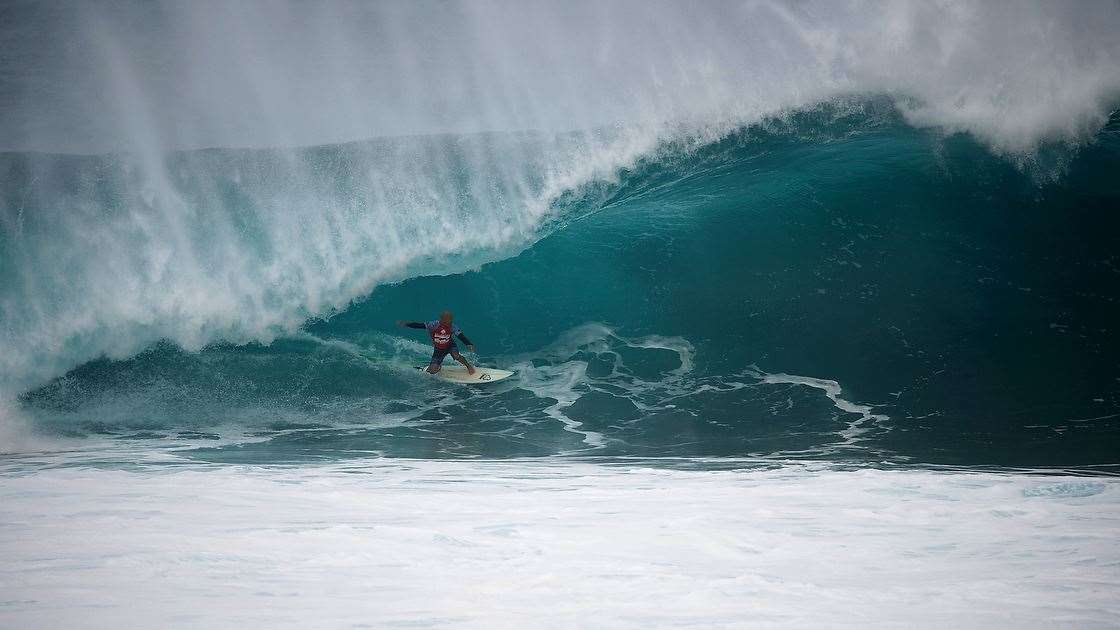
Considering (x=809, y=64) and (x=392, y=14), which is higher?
(x=392, y=14)

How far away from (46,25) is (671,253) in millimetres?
13004

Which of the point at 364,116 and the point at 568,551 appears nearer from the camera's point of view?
the point at 568,551

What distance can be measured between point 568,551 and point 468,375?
5459 mm

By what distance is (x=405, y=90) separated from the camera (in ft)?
47.5

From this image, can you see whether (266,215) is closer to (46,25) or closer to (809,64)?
(46,25)

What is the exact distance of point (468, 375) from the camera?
9.15 m

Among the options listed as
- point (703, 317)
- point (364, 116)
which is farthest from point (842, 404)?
point (364, 116)

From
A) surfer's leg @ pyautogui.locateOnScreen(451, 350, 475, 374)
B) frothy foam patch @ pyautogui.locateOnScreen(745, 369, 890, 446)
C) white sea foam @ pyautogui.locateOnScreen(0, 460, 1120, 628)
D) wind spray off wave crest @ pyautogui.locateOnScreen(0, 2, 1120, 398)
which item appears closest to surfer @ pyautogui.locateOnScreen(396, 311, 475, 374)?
surfer's leg @ pyautogui.locateOnScreen(451, 350, 475, 374)

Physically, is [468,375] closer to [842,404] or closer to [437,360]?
[437,360]

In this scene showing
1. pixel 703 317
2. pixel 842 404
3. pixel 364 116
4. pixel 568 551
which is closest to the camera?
pixel 568 551

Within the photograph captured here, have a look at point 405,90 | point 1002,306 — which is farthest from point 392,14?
point 1002,306

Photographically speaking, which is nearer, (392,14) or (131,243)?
(131,243)

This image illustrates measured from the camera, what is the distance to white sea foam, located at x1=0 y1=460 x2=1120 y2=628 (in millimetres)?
3031

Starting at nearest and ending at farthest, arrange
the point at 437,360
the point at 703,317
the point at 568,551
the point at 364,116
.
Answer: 1. the point at 568,551
2. the point at 437,360
3. the point at 703,317
4. the point at 364,116
